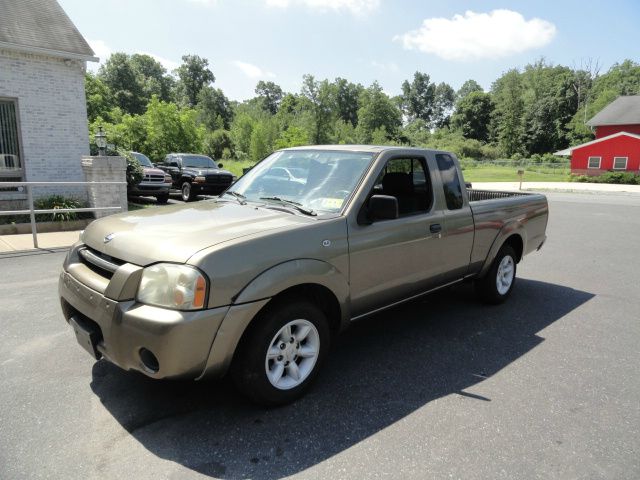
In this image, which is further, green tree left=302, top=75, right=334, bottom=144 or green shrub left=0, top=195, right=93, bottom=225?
green tree left=302, top=75, right=334, bottom=144

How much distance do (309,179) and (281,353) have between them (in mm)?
1593

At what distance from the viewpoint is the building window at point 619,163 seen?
40844 mm

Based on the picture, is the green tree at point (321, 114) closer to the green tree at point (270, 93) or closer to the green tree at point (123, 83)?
the green tree at point (123, 83)

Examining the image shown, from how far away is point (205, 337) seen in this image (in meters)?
2.70

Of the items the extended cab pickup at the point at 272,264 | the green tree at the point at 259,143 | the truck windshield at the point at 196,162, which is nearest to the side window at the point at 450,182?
the extended cab pickup at the point at 272,264

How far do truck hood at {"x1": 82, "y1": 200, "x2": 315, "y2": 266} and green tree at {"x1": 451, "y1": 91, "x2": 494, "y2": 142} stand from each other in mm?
102852

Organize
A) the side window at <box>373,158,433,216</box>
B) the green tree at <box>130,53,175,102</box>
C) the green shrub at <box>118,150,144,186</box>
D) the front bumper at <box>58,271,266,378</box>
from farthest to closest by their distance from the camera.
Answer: the green tree at <box>130,53,175,102</box> → the green shrub at <box>118,150,144,186</box> → the side window at <box>373,158,433,216</box> → the front bumper at <box>58,271,266,378</box>

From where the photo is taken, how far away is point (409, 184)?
15.0ft

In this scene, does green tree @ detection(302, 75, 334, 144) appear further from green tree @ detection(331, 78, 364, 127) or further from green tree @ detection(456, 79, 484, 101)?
green tree @ detection(456, 79, 484, 101)

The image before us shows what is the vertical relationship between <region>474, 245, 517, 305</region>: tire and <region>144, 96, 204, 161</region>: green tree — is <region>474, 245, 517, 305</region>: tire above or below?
below

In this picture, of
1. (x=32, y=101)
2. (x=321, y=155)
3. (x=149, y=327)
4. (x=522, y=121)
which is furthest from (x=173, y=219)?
(x=522, y=121)

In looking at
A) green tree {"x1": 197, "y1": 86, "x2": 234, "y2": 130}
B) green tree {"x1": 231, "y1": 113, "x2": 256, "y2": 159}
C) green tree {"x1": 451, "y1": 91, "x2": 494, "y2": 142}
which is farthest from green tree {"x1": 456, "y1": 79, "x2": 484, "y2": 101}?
green tree {"x1": 231, "y1": 113, "x2": 256, "y2": 159}

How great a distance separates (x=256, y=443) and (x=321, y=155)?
2.54m

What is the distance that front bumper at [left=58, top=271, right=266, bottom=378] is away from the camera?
2625 millimetres
